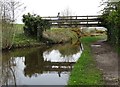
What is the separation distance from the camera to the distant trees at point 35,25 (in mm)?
47812

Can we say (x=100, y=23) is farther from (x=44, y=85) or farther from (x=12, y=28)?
(x=44, y=85)

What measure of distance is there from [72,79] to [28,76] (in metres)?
4.63

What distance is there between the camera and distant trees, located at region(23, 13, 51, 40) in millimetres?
47812

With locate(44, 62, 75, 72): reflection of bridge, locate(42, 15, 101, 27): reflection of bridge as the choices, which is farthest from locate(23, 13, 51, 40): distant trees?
locate(44, 62, 75, 72): reflection of bridge

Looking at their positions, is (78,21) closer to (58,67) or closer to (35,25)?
(35,25)

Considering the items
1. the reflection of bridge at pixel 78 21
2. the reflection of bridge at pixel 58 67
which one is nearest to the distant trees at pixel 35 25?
the reflection of bridge at pixel 78 21

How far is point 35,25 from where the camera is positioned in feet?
158

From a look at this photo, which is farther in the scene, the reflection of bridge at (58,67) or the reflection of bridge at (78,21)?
the reflection of bridge at (78,21)

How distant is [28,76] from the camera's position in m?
18.4

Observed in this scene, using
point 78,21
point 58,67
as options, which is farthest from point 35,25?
point 58,67

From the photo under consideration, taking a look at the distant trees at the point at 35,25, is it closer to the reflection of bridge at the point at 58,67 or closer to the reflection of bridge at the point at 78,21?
the reflection of bridge at the point at 78,21

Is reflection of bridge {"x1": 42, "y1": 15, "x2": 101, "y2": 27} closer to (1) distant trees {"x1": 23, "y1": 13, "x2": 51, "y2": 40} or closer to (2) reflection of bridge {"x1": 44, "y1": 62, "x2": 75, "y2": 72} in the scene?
(1) distant trees {"x1": 23, "y1": 13, "x2": 51, "y2": 40}

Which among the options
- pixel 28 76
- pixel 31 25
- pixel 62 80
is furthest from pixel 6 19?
pixel 62 80

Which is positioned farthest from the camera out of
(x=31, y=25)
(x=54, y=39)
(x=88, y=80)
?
(x=54, y=39)
